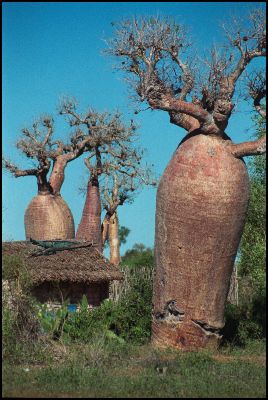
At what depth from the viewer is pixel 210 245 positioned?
34.8 ft

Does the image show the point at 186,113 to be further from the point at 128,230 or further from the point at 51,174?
the point at 128,230

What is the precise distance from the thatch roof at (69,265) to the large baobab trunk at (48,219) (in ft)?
14.1

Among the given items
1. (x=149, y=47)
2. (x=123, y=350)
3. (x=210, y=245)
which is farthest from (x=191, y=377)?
(x=149, y=47)

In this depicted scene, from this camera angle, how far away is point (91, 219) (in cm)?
1975

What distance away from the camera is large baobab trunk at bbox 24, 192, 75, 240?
18.6m

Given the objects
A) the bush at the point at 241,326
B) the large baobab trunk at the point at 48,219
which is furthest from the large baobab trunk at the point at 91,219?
the bush at the point at 241,326

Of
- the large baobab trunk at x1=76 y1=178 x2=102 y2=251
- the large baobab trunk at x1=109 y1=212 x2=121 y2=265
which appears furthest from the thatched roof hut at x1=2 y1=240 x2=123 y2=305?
the large baobab trunk at x1=109 y1=212 x2=121 y2=265

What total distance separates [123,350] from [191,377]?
6.07 feet

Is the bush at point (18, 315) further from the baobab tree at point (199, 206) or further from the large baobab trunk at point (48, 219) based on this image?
the large baobab trunk at point (48, 219)

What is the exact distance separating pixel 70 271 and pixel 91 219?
22.1ft

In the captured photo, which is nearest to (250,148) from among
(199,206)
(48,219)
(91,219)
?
(199,206)

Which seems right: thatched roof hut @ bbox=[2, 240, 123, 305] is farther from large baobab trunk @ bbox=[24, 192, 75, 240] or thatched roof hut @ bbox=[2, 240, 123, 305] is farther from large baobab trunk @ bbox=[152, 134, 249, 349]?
large baobab trunk @ bbox=[24, 192, 75, 240]

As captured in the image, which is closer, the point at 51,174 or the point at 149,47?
the point at 149,47

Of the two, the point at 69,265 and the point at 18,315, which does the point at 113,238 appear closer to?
the point at 69,265
